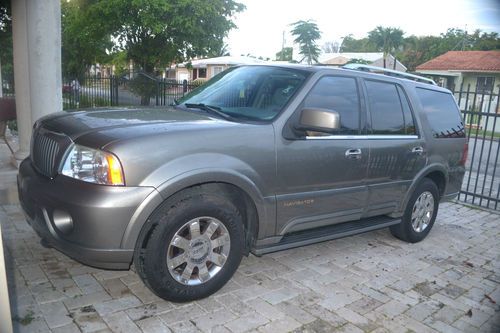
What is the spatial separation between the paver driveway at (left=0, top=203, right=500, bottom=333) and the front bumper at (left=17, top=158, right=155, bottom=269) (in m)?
0.46

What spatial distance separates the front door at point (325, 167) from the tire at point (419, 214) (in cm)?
99

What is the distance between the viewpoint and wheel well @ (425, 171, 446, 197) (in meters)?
5.48

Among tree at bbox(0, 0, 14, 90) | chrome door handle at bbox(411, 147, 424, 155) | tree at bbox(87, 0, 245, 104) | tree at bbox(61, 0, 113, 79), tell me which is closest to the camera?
chrome door handle at bbox(411, 147, 424, 155)

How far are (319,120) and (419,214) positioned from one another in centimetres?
246

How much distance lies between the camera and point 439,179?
5.61 m

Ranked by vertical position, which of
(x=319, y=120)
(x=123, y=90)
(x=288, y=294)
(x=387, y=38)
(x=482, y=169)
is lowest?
(x=482, y=169)

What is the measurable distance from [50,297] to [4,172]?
3685mm

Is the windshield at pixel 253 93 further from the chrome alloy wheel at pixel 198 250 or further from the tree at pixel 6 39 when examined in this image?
the tree at pixel 6 39

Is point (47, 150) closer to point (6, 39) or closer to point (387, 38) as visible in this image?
point (6, 39)

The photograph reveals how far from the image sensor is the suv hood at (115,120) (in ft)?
10.6

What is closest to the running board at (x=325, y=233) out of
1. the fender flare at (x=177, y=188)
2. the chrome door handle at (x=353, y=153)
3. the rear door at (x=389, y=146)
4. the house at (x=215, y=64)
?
the rear door at (x=389, y=146)

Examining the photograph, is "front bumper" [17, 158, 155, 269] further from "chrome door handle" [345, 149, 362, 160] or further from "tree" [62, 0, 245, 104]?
"tree" [62, 0, 245, 104]

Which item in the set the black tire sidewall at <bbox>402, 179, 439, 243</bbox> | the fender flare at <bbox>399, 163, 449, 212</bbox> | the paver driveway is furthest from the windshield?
the black tire sidewall at <bbox>402, 179, 439, 243</bbox>

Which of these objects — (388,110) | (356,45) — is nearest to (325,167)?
(388,110)
